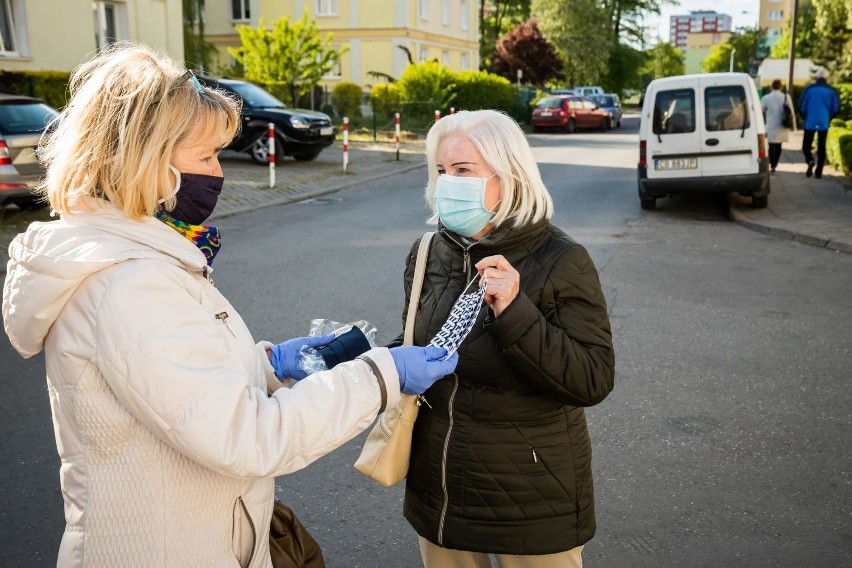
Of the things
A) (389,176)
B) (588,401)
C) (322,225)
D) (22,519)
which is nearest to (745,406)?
(588,401)

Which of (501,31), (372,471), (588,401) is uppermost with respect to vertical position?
(501,31)

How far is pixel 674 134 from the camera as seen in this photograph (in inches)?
531

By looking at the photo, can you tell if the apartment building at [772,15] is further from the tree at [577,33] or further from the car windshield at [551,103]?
the car windshield at [551,103]

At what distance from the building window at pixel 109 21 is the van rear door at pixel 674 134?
576 inches

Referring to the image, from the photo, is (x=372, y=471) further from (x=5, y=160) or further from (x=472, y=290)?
(x=5, y=160)

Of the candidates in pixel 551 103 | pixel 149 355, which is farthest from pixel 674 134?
pixel 551 103

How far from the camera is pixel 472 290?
2.47 metres

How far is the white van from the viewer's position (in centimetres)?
1314

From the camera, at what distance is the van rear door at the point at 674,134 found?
1337 cm

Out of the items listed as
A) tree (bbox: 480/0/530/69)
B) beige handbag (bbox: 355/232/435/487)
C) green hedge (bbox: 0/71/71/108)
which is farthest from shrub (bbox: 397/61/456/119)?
tree (bbox: 480/0/530/69)

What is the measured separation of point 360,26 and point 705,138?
33.0 m

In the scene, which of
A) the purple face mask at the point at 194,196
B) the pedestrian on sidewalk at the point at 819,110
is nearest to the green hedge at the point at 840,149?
the pedestrian on sidewalk at the point at 819,110

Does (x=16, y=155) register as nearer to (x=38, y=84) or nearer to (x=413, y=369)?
(x=38, y=84)

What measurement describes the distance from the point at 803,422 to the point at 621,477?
142 centimetres
